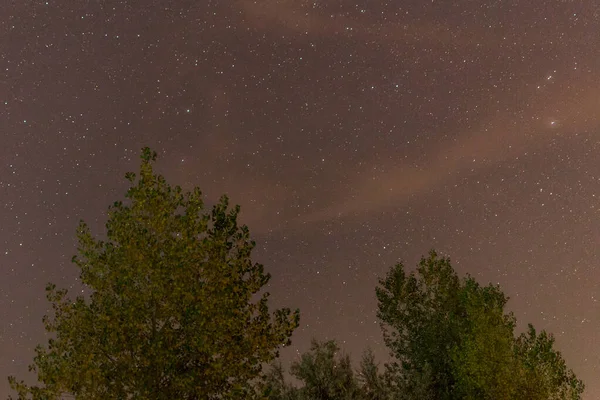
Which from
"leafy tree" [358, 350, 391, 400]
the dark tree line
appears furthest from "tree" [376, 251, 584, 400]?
the dark tree line

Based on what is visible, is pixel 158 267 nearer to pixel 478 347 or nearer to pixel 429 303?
pixel 478 347

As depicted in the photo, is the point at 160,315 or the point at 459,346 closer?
the point at 160,315

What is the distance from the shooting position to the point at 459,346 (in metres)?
46.2

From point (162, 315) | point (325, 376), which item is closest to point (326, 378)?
point (325, 376)

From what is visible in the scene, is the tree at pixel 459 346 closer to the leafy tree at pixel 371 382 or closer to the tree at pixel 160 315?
the leafy tree at pixel 371 382

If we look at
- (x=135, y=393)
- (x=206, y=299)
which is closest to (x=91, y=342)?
(x=135, y=393)

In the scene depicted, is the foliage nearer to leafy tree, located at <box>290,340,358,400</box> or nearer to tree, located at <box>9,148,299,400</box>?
leafy tree, located at <box>290,340,358,400</box>

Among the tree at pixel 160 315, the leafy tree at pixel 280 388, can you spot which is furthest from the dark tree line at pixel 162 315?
the leafy tree at pixel 280 388

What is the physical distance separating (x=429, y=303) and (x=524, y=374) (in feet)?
37.8

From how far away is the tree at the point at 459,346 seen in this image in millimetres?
40344

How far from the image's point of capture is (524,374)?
40250 mm

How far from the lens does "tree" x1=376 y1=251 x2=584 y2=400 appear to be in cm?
4034

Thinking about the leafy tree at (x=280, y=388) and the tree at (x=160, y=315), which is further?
the leafy tree at (x=280, y=388)

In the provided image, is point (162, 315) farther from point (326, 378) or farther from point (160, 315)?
point (326, 378)
